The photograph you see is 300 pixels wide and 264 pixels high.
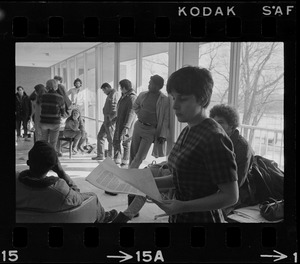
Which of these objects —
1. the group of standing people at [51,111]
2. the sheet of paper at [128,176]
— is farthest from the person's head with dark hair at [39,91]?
the sheet of paper at [128,176]

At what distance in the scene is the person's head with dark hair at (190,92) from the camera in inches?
50.4

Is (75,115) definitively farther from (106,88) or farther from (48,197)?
(48,197)

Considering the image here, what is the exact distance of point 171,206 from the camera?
133 centimetres

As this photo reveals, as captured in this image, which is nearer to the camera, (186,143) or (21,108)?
(186,143)

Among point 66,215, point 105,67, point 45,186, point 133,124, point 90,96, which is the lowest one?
point 66,215

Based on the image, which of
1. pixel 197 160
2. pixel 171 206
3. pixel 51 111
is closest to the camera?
pixel 197 160

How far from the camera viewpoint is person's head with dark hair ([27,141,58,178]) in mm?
1380

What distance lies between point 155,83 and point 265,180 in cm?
56

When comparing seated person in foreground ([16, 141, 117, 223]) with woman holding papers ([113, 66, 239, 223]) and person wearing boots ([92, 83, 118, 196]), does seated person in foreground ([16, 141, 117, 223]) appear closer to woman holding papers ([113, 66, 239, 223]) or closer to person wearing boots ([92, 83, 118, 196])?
person wearing boots ([92, 83, 118, 196])
